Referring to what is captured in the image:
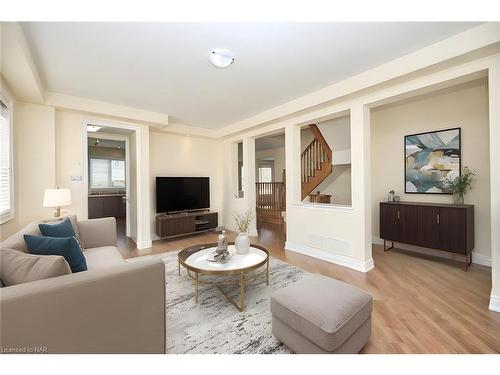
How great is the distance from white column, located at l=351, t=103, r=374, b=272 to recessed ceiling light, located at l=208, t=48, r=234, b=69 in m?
1.85

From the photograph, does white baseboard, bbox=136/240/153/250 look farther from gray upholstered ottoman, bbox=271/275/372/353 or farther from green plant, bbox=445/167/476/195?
green plant, bbox=445/167/476/195

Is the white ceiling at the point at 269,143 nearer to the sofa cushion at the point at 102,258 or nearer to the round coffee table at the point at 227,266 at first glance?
the round coffee table at the point at 227,266

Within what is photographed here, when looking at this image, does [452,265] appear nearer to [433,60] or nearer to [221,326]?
[433,60]

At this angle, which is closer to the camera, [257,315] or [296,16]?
[296,16]

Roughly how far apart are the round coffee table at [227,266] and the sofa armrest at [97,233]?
1.08 meters

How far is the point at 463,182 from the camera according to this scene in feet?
10.1

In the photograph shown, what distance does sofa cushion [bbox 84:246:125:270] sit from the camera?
6.87 ft

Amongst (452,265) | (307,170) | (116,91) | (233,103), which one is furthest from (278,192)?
(116,91)

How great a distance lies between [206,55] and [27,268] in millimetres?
2275

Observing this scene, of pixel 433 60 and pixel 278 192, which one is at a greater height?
pixel 433 60

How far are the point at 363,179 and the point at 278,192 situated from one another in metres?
3.42

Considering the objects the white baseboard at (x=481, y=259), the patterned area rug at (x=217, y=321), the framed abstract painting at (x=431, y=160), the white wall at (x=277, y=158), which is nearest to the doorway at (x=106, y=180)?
the patterned area rug at (x=217, y=321)

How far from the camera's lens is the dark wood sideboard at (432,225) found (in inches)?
113

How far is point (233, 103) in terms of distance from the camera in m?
3.69
